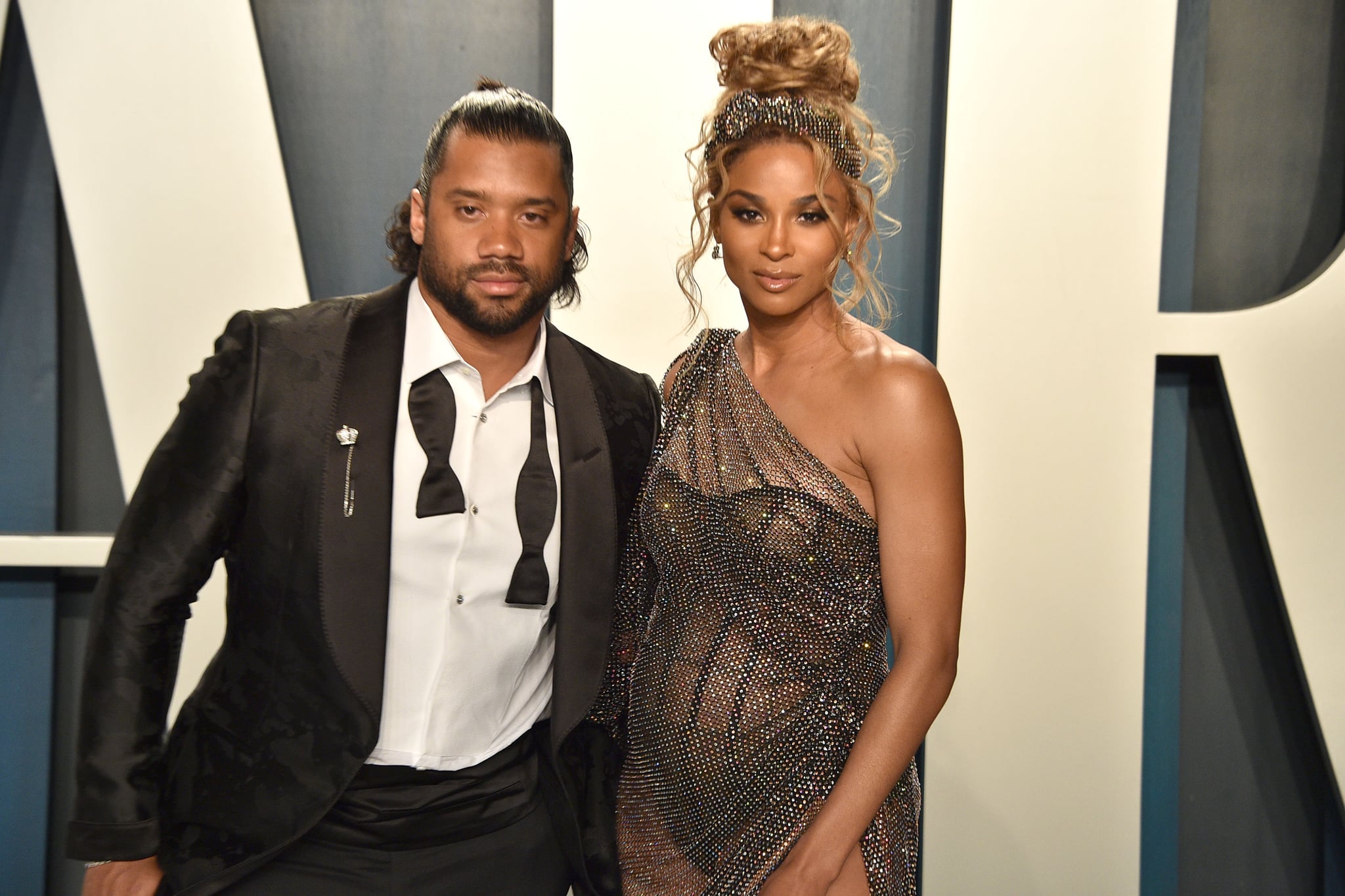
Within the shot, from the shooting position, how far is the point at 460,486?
162 centimetres

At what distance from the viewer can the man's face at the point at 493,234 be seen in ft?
5.43

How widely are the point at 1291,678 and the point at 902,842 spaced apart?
5.10ft

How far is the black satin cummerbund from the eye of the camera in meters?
1.60

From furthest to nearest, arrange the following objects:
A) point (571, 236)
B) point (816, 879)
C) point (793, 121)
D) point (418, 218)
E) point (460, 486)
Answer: point (571, 236), point (418, 218), point (460, 486), point (793, 121), point (816, 879)

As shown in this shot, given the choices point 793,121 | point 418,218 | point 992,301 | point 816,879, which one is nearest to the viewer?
point 816,879

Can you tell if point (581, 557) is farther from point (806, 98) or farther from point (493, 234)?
point (806, 98)

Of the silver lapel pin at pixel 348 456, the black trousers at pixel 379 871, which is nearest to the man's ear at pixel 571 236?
the silver lapel pin at pixel 348 456

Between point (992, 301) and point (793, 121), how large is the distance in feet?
3.24

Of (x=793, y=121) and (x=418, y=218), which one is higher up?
(x=793, y=121)

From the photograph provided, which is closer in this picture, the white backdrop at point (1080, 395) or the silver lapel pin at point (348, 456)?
the silver lapel pin at point (348, 456)

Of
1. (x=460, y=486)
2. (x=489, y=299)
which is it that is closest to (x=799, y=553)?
(x=460, y=486)

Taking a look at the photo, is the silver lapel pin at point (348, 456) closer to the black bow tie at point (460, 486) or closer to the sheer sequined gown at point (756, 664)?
the black bow tie at point (460, 486)

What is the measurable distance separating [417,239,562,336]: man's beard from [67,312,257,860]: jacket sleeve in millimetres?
326

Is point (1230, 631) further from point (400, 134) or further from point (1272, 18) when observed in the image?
point (400, 134)
